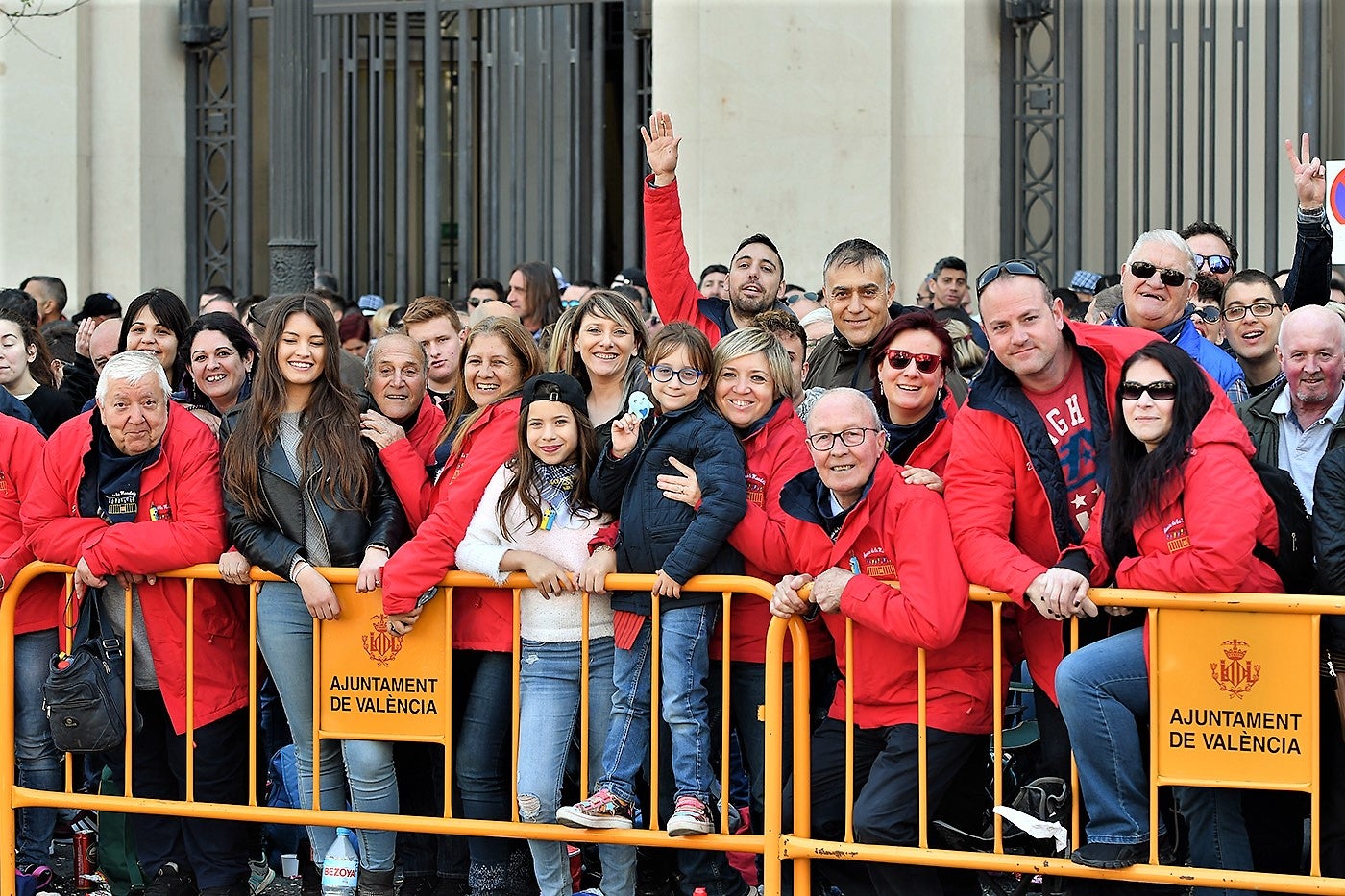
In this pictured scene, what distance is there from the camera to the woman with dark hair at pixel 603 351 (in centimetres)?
629

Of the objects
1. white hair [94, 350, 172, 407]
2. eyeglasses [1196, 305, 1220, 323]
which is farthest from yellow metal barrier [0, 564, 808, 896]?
eyeglasses [1196, 305, 1220, 323]

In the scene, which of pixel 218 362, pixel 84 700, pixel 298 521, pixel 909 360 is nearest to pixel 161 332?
pixel 218 362

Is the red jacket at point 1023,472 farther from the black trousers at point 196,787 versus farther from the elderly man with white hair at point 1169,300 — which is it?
the black trousers at point 196,787

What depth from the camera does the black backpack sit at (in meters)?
5.27

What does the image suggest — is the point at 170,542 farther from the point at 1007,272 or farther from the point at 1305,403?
the point at 1305,403

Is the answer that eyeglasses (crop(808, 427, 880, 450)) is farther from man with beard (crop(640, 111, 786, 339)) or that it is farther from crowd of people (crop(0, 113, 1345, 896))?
man with beard (crop(640, 111, 786, 339))

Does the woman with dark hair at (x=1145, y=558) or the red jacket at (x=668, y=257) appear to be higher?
the red jacket at (x=668, y=257)

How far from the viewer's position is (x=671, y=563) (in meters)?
5.67

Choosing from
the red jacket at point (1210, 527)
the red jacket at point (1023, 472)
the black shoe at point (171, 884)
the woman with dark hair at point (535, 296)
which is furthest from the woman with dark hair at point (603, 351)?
the woman with dark hair at point (535, 296)

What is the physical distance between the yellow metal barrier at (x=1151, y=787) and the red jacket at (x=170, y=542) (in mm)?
2042

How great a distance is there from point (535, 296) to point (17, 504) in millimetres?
3946

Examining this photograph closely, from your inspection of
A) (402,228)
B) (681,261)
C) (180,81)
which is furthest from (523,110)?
(681,261)

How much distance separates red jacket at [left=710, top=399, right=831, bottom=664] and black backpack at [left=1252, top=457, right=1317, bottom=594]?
1472 mm

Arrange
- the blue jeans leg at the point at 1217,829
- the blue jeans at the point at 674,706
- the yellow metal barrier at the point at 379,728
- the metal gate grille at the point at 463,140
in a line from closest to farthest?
the blue jeans leg at the point at 1217,829
the yellow metal barrier at the point at 379,728
the blue jeans at the point at 674,706
the metal gate grille at the point at 463,140
